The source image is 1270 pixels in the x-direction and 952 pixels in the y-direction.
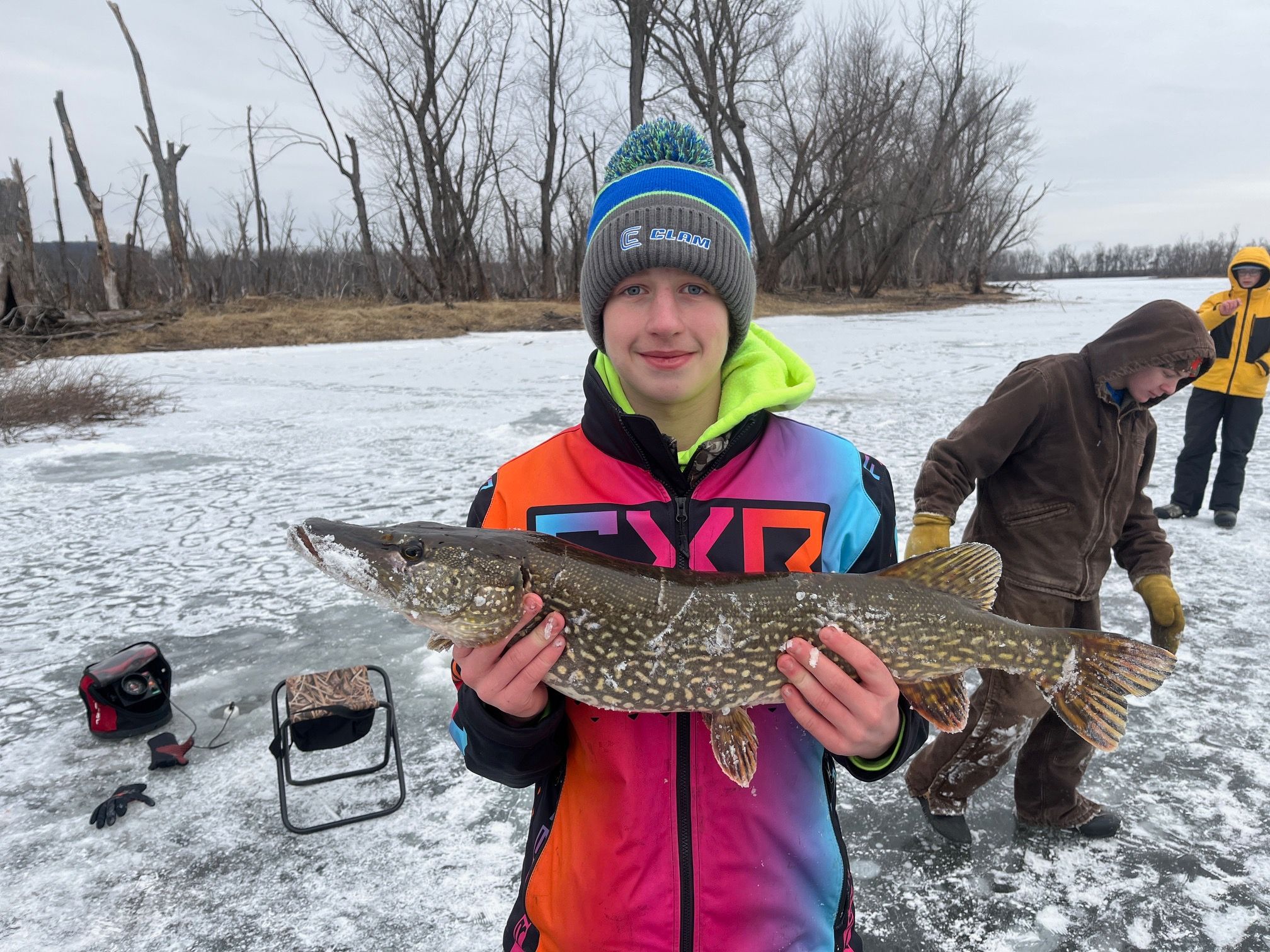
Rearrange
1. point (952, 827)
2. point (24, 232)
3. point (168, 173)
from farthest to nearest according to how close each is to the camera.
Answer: point (168, 173) → point (24, 232) → point (952, 827)

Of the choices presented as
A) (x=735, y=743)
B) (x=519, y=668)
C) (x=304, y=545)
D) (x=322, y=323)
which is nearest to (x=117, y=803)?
(x=304, y=545)

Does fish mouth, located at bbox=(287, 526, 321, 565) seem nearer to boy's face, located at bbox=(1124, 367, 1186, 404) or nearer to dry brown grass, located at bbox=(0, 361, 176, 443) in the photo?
boy's face, located at bbox=(1124, 367, 1186, 404)

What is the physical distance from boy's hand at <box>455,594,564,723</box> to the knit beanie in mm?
736

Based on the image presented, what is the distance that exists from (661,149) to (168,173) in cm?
2682

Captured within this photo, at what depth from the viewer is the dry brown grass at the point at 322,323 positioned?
1591cm

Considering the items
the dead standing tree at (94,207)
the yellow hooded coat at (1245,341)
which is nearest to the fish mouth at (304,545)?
the yellow hooded coat at (1245,341)

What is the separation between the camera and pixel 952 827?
99.0 inches

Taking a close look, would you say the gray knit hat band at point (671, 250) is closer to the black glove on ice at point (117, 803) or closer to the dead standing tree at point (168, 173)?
the black glove on ice at point (117, 803)

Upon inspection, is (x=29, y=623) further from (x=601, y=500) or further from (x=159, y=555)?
(x=601, y=500)

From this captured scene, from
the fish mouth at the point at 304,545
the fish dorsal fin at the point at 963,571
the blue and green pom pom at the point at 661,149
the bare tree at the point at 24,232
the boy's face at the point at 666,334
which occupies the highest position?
the bare tree at the point at 24,232

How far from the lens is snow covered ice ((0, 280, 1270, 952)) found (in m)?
2.15

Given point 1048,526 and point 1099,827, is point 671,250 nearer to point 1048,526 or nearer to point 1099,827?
point 1048,526

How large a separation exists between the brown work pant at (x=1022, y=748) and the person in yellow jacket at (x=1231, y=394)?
12.5 ft

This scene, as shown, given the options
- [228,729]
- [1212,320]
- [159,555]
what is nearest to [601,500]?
[228,729]
